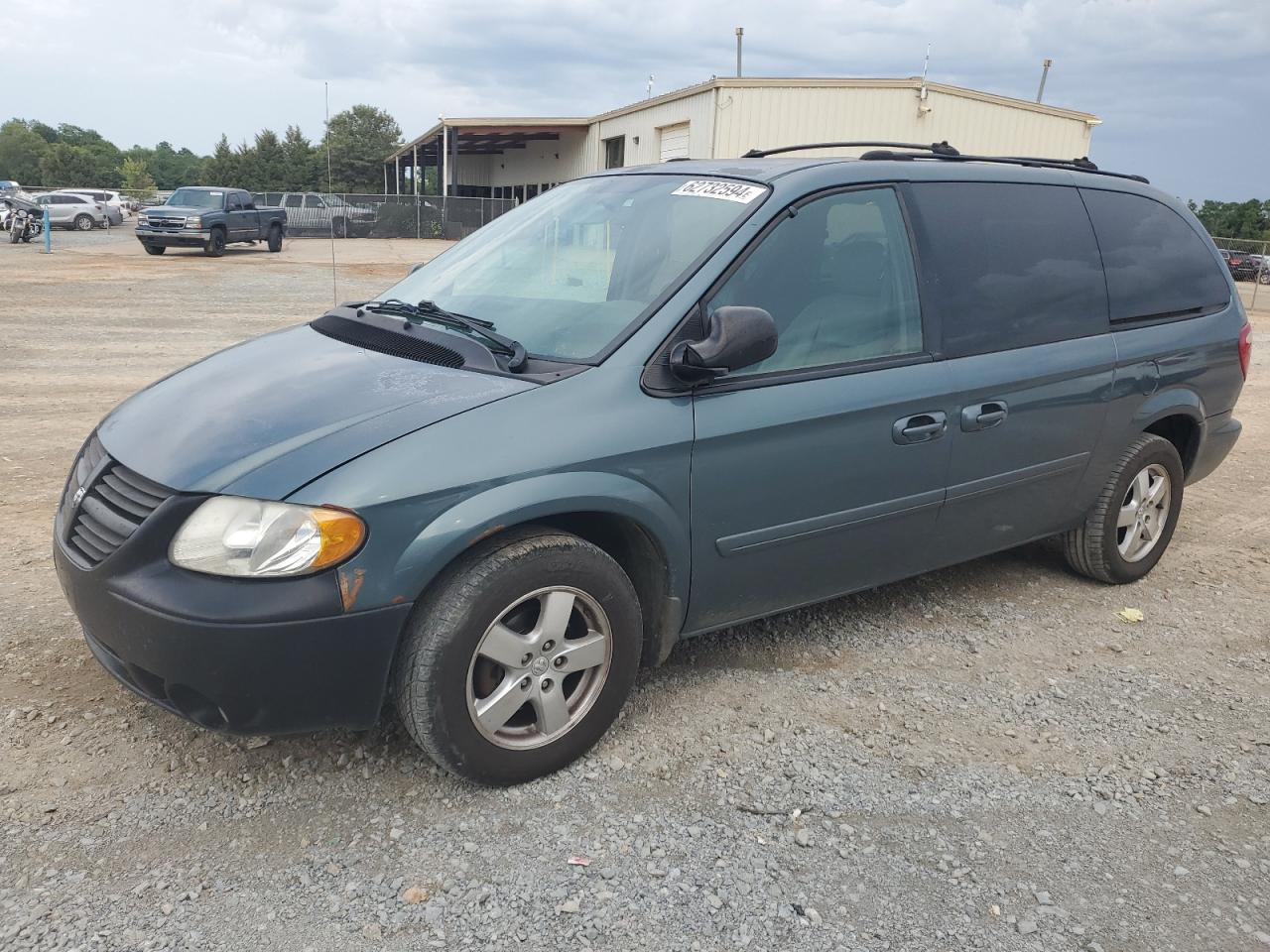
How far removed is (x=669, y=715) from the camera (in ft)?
11.4

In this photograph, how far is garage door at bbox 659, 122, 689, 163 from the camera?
2562 cm

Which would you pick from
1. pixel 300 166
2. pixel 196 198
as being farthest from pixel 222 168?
pixel 196 198

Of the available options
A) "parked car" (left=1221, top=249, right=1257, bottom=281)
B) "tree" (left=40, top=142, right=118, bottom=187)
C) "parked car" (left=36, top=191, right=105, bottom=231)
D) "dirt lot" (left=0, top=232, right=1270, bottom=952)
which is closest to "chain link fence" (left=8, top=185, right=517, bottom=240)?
"parked car" (left=36, top=191, right=105, bottom=231)

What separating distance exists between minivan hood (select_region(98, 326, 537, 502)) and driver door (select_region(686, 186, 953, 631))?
76cm

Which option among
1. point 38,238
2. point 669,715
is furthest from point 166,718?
point 38,238

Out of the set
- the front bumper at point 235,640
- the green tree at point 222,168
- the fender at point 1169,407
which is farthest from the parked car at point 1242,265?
the green tree at point 222,168

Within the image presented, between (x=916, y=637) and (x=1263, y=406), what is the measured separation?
773cm

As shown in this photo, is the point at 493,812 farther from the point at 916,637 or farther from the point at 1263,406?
the point at 1263,406

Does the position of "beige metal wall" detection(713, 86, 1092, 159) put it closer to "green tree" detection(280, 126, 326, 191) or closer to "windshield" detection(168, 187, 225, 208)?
"windshield" detection(168, 187, 225, 208)

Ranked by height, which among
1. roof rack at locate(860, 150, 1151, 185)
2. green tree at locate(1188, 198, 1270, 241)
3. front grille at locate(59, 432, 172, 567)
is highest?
green tree at locate(1188, 198, 1270, 241)

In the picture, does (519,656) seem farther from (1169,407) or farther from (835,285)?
(1169,407)

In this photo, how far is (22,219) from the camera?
3072 centimetres

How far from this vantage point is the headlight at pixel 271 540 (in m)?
2.55

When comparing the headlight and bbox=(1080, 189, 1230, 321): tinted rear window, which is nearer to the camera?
the headlight
